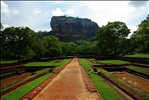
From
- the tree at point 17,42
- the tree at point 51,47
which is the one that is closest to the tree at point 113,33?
the tree at point 51,47

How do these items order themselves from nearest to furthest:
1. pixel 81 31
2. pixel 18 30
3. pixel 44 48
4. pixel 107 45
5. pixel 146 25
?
pixel 146 25 → pixel 18 30 → pixel 107 45 → pixel 44 48 → pixel 81 31

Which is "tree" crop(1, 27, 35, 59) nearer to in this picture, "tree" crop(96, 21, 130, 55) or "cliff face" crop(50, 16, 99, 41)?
"tree" crop(96, 21, 130, 55)

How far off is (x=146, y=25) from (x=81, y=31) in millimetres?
104772

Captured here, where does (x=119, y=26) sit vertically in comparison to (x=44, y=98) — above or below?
above

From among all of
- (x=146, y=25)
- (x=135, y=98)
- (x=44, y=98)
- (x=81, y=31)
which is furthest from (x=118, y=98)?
(x=81, y=31)

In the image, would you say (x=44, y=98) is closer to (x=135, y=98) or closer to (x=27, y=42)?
(x=135, y=98)

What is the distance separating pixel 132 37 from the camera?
41625 mm

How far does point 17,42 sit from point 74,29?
97.3m

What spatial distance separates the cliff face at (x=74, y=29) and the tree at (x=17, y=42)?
82.9 metres

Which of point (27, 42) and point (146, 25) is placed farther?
point (27, 42)

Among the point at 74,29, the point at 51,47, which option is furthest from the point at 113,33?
the point at 74,29

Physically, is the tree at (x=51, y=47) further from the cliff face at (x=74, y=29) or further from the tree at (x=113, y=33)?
the cliff face at (x=74, y=29)

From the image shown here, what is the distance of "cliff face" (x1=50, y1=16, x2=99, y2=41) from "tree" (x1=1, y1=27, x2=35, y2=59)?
82.9 m

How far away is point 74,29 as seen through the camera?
131 m
